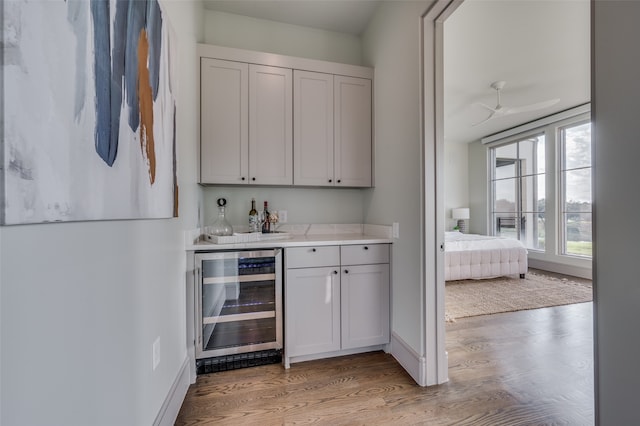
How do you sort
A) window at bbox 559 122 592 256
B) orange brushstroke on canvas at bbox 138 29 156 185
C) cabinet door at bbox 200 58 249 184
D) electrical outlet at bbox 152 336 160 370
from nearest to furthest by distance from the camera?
orange brushstroke on canvas at bbox 138 29 156 185, electrical outlet at bbox 152 336 160 370, cabinet door at bbox 200 58 249 184, window at bbox 559 122 592 256

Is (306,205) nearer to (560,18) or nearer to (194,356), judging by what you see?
(194,356)

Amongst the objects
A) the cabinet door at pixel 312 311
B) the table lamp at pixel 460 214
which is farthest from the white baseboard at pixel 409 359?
the table lamp at pixel 460 214

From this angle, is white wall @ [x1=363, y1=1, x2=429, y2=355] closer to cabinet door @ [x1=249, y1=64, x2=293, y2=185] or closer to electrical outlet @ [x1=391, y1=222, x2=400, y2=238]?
electrical outlet @ [x1=391, y1=222, x2=400, y2=238]

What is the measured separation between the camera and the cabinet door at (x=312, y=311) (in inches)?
75.6

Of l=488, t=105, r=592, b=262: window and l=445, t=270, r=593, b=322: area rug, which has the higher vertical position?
l=488, t=105, r=592, b=262: window

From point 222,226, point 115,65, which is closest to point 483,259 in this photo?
point 222,226

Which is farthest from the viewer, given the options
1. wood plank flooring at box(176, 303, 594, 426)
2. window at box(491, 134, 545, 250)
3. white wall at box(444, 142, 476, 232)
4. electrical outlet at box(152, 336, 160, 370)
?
white wall at box(444, 142, 476, 232)

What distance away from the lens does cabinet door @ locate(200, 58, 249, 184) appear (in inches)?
83.6

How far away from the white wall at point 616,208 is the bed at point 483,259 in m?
3.34

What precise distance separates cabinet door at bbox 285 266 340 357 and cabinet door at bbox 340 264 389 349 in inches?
2.9

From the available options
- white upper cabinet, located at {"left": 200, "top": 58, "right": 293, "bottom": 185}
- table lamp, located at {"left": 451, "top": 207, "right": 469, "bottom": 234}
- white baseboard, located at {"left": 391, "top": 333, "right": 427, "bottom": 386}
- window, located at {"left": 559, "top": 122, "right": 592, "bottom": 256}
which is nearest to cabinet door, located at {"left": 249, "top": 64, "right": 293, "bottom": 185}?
white upper cabinet, located at {"left": 200, "top": 58, "right": 293, "bottom": 185}

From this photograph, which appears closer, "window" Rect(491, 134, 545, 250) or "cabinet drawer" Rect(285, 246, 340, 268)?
"cabinet drawer" Rect(285, 246, 340, 268)

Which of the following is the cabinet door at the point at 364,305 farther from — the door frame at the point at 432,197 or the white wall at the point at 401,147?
the door frame at the point at 432,197

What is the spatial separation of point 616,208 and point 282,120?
212cm
